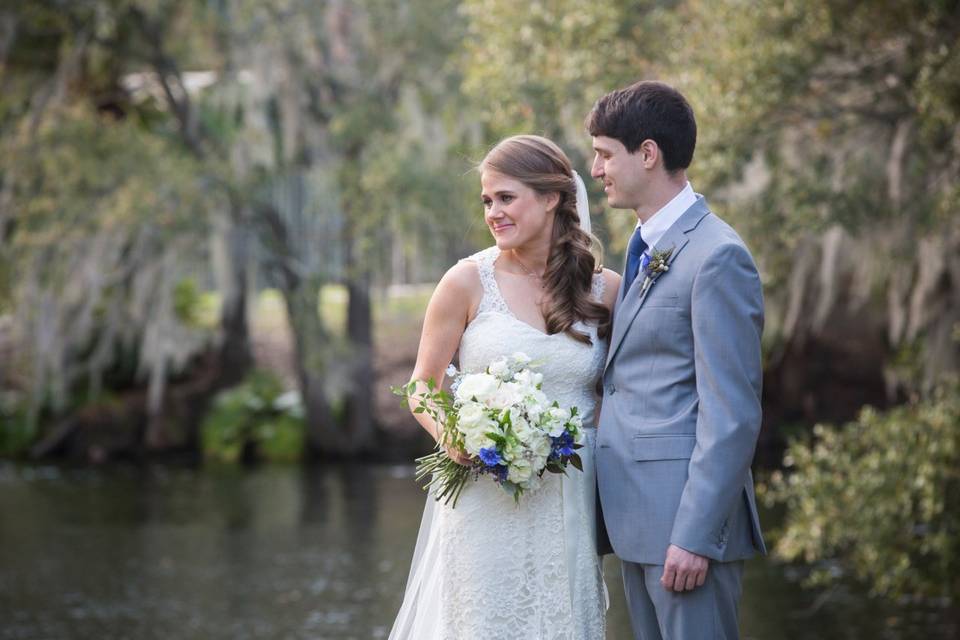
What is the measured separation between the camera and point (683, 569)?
11.1ft

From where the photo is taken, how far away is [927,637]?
26.9 ft

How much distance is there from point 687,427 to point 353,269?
12.8 metres

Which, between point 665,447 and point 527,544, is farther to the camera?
Result: point 527,544

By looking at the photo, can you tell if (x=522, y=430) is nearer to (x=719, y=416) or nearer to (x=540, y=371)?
(x=540, y=371)

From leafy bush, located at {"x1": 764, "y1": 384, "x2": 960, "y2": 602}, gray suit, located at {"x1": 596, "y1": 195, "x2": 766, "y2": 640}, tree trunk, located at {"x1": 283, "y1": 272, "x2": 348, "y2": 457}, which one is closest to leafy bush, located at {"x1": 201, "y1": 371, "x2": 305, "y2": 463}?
tree trunk, located at {"x1": 283, "y1": 272, "x2": 348, "y2": 457}

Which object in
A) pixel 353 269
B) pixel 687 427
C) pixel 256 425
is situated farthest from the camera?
pixel 256 425

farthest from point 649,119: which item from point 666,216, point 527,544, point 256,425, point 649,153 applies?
point 256,425

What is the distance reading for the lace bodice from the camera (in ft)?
13.0

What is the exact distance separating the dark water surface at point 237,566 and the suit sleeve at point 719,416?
4954mm

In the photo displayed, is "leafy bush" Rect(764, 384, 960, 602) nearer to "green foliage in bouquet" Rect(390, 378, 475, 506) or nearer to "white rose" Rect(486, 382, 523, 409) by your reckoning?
"green foliage in bouquet" Rect(390, 378, 475, 506)

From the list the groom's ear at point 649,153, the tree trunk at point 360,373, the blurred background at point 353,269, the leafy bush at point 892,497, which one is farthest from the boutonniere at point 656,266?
the tree trunk at point 360,373

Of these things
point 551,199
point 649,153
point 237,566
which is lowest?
point 237,566

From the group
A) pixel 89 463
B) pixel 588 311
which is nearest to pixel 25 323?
pixel 89 463

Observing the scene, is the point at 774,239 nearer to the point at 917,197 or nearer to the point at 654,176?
the point at 917,197
